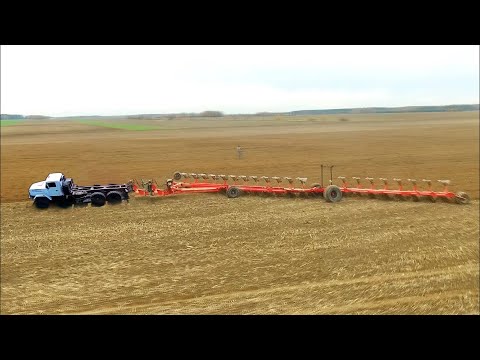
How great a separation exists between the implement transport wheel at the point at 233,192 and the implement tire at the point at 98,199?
61.0 inches

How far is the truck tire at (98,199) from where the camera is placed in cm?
408

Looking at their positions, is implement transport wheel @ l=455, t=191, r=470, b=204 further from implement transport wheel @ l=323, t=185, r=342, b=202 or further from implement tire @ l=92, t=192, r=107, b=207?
implement tire @ l=92, t=192, r=107, b=207

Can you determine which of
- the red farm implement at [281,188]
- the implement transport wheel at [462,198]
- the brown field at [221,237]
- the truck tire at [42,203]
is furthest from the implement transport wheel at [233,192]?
the implement transport wheel at [462,198]

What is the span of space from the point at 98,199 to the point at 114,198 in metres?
0.18

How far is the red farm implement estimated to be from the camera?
4582mm

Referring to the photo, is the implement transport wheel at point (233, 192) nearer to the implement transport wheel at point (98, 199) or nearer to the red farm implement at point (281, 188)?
the red farm implement at point (281, 188)

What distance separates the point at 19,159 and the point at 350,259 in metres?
4.28

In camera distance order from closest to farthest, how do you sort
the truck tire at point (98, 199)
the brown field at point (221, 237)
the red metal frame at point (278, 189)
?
the brown field at point (221, 237)
the truck tire at point (98, 199)
the red metal frame at point (278, 189)

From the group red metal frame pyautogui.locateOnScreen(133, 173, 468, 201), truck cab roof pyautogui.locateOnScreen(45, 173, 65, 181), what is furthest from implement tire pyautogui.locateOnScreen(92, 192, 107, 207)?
red metal frame pyautogui.locateOnScreen(133, 173, 468, 201)

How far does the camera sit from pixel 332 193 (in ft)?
15.5

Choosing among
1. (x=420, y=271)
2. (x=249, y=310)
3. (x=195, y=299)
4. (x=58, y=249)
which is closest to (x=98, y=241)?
(x=58, y=249)

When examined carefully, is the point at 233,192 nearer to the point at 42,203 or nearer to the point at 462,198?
the point at 42,203

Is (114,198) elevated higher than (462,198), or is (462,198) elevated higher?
(114,198)

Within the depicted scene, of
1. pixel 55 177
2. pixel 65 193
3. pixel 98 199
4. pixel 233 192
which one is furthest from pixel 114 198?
pixel 233 192
